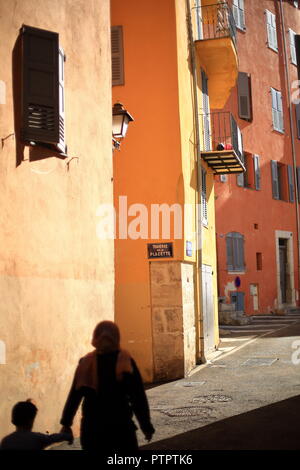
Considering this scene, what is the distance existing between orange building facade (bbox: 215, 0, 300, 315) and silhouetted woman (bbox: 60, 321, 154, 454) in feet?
58.7

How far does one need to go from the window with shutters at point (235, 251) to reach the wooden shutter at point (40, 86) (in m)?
16.7

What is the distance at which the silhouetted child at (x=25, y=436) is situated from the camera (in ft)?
12.7

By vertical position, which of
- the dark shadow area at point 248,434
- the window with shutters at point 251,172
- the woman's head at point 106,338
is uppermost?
the window with shutters at point 251,172

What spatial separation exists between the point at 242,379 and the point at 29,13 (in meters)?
7.14

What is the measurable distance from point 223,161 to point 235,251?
8323 mm

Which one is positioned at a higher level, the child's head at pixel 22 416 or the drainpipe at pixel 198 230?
the drainpipe at pixel 198 230

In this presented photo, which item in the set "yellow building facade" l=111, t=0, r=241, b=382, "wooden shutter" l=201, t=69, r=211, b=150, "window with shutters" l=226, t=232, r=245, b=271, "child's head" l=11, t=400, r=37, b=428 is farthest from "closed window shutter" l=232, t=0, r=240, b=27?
"child's head" l=11, t=400, r=37, b=428

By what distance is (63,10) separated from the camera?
7.59 meters

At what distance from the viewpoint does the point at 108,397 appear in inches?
158

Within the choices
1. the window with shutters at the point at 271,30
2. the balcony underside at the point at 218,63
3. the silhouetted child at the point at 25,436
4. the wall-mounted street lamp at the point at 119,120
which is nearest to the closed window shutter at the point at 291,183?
the window with shutters at the point at 271,30

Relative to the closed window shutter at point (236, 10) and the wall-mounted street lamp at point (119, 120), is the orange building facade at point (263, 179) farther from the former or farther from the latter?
the wall-mounted street lamp at point (119, 120)

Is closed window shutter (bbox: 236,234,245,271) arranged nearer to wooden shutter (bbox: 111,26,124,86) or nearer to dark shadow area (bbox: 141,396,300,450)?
wooden shutter (bbox: 111,26,124,86)

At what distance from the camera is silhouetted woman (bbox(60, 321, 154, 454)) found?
13.0 feet
